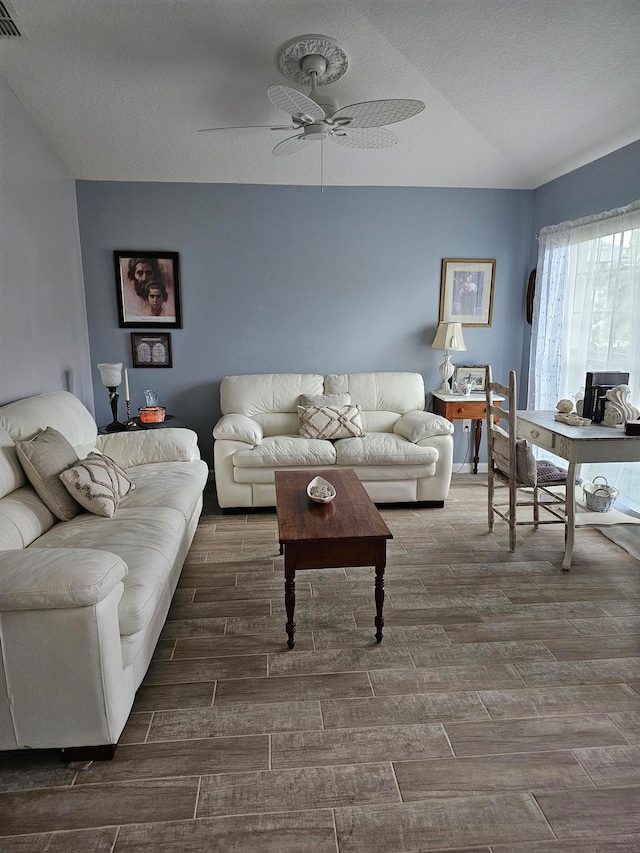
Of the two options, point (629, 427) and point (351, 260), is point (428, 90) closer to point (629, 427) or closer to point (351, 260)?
point (351, 260)

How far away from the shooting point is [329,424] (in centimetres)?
420

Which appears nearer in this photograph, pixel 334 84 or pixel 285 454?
pixel 334 84

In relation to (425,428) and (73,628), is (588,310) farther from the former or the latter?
(73,628)

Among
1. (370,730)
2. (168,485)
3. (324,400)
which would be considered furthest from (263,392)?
(370,730)

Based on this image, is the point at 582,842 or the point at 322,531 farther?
the point at 322,531

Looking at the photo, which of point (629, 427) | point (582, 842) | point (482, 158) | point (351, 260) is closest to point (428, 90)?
point (482, 158)

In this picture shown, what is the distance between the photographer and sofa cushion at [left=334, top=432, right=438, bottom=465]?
3957 millimetres

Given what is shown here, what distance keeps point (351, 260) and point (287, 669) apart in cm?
362

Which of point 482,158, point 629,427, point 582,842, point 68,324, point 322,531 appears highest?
point 482,158

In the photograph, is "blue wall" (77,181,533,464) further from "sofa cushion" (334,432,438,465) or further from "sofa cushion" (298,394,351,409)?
"sofa cushion" (334,432,438,465)

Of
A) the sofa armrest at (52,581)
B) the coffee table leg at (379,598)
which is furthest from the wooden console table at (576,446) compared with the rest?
the sofa armrest at (52,581)

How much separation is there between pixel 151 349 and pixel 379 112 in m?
2.91

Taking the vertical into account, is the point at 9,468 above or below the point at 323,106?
below

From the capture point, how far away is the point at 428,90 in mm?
3342
